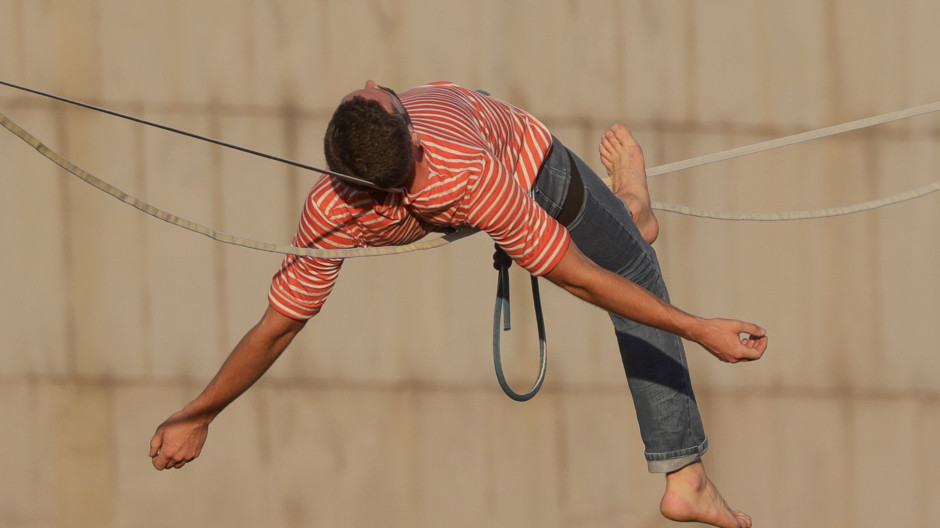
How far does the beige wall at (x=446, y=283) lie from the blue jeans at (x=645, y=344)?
6.72 ft

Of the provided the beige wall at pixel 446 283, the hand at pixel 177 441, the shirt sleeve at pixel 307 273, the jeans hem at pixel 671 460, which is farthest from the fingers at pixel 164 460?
the beige wall at pixel 446 283

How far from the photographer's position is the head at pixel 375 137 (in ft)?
9.27

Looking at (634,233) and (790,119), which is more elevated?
(790,119)

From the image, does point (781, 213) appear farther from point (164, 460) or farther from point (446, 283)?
point (446, 283)

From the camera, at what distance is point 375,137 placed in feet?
9.29

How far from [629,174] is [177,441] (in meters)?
1.39

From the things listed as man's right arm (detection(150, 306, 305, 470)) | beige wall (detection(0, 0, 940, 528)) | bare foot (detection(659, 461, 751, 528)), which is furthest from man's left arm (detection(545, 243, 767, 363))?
beige wall (detection(0, 0, 940, 528))

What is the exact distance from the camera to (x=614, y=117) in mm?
6055

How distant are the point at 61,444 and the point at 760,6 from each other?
325 centimetres

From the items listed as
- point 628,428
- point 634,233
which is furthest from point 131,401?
point 634,233

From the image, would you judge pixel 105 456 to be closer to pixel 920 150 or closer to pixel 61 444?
pixel 61 444

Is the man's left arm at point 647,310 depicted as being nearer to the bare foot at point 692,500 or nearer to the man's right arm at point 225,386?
the man's right arm at point 225,386

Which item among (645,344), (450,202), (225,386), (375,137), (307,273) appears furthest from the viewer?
(645,344)

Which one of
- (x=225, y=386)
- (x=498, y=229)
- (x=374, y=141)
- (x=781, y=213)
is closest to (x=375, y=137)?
(x=374, y=141)
